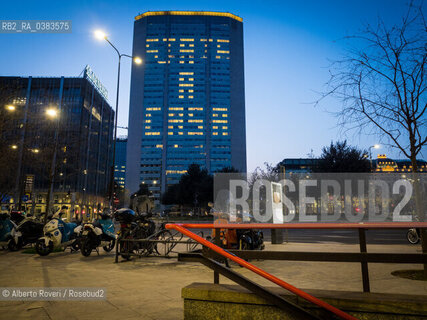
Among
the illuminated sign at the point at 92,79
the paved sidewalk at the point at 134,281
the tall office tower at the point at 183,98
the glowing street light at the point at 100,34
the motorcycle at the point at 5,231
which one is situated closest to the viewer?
the paved sidewalk at the point at 134,281

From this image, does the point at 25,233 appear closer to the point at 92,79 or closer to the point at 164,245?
the point at 164,245

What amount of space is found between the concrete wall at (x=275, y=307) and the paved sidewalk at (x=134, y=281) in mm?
1178

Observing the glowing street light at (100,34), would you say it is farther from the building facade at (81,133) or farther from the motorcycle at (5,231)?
the building facade at (81,133)

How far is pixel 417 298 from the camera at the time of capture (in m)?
2.23

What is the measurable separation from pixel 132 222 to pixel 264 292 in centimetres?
805

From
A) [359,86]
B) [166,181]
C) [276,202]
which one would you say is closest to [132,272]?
[359,86]

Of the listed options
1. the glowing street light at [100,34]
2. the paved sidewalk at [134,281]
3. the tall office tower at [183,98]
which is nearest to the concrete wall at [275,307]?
the paved sidewalk at [134,281]

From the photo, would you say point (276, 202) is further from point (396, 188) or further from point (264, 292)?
point (396, 188)

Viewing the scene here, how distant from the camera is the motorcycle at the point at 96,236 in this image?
378 inches

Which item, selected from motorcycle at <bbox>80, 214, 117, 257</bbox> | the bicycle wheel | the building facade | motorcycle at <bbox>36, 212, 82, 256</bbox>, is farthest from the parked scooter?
the building facade

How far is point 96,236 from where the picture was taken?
32.4ft

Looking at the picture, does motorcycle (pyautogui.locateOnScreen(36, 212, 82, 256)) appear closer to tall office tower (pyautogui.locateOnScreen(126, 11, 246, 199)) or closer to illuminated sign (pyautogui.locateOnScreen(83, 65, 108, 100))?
illuminated sign (pyautogui.locateOnScreen(83, 65, 108, 100))

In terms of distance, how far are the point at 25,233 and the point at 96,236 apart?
4015mm

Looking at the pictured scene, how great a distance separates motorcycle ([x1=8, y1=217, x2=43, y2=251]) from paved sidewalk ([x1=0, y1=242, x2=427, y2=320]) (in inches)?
121
